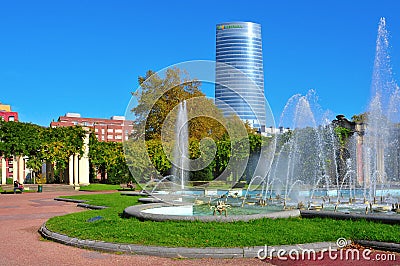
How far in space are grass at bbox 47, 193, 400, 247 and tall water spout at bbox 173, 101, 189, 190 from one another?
Result: 24.9 metres

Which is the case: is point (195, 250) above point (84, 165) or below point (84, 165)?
below

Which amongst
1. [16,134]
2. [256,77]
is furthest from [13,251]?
[256,77]

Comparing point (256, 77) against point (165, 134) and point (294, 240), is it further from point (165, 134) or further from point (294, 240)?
point (294, 240)

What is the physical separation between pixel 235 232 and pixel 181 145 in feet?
94.8

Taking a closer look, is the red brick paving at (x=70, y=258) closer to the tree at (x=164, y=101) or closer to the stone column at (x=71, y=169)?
the tree at (x=164, y=101)

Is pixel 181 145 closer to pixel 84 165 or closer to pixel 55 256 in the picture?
pixel 84 165

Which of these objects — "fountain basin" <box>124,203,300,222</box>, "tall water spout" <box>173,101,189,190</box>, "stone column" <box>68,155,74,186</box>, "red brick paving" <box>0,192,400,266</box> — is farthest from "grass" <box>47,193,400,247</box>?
"stone column" <box>68,155,74,186</box>

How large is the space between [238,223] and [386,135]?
30.9 meters

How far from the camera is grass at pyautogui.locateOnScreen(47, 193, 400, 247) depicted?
1031cm

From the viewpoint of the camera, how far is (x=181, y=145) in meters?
39.8

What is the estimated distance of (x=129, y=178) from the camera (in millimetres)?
51906

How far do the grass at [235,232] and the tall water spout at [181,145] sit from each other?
24.9m

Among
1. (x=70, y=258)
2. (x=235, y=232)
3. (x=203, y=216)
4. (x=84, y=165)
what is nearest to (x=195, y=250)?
(x=235, y=232)

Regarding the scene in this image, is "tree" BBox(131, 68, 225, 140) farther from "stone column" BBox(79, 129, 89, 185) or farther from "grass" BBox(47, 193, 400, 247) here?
"grass" BBox(47, 193, 400, 247)
